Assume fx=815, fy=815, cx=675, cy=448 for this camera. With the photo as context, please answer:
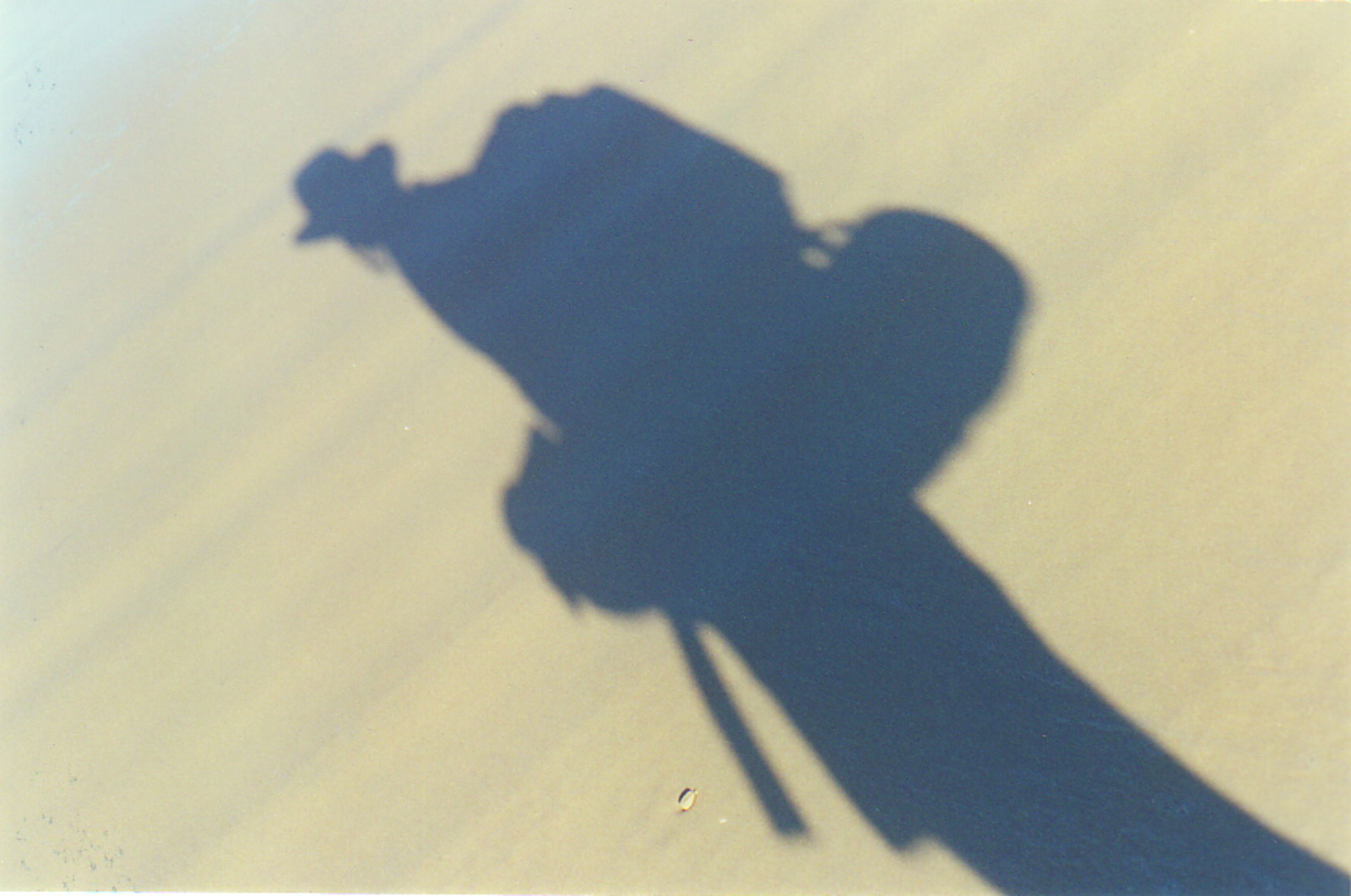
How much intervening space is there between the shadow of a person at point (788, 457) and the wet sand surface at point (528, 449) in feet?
0.32

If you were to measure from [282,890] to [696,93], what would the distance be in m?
3.47

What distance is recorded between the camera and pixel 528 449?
3066 millimetres

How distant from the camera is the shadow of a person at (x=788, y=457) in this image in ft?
8.29

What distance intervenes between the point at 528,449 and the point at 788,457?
0.97m

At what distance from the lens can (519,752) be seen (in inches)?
107

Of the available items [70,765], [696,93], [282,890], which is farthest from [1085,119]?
[70,765]

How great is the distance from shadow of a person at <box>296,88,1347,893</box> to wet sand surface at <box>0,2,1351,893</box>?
0.32 ft

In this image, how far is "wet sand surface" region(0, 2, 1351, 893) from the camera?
2.65m

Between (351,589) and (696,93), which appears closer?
(351,589)

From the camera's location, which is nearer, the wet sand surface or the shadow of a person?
the shadow of a person

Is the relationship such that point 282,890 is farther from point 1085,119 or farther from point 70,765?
point 1085,119

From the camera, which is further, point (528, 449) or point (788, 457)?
point (528, 449)

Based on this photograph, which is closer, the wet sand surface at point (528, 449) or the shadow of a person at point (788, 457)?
the shadow of a person at point (788, 457)

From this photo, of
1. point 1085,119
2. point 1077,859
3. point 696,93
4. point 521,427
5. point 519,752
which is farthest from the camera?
point 696,93
